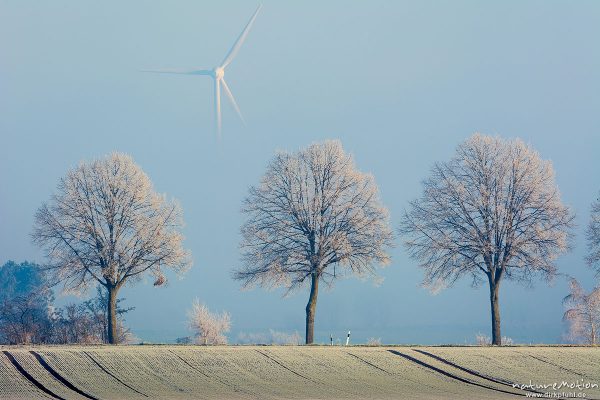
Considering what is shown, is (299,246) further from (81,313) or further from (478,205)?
(81,313)

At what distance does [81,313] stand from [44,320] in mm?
3732

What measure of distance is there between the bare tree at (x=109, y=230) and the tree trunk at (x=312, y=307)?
10732 millimetres

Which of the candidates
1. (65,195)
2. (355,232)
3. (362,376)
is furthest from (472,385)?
(65,195)

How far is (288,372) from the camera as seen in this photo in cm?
4934

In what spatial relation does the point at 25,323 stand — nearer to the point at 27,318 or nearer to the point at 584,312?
the point at 27,318

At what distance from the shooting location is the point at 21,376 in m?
43.5

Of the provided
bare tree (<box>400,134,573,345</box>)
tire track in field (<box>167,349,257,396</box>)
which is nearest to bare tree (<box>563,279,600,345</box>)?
bare tree (<box>400,134,573,345</box>)

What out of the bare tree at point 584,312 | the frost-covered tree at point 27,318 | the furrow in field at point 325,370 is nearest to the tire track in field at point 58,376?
the furrow in field at point 325,370

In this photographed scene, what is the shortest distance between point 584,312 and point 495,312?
22.8 m

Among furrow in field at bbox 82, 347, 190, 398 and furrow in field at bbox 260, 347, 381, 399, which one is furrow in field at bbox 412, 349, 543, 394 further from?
furrow in field at bbox 82, 347, 190, 398

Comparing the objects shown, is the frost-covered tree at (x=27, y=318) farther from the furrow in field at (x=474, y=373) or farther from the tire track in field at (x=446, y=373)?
the furrow in field at (x=474, y=373)

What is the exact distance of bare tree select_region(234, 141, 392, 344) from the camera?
6775 cm

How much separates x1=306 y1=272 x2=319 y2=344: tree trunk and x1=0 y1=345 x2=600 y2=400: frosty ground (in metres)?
7.96

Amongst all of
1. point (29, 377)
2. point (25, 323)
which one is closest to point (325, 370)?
point (29, 377)
